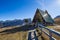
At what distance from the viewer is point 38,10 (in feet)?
183

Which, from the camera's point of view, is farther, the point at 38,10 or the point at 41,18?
the point at 38,10

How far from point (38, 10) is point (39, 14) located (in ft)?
7.90

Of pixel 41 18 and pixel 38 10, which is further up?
pixel 38 10

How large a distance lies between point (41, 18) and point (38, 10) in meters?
5.72

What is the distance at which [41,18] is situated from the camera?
171 ft

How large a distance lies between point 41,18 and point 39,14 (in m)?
3.45

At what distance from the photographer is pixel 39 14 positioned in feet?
180
